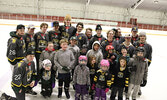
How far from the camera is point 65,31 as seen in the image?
372 centimetres

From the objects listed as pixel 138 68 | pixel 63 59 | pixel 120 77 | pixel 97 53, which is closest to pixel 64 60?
pixel 63 59

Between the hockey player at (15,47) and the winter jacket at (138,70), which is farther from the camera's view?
the winter jacket at (138,70)

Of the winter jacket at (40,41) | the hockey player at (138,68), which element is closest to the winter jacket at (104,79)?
the hockey player at (138,68)

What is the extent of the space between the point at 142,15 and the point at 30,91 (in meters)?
16.2

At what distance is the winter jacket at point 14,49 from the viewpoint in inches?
101

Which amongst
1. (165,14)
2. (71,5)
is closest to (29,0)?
(71,5)

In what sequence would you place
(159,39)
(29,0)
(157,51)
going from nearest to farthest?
(157,51) < (159,39) < (29,0)

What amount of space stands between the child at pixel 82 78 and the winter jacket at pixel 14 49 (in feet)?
4.27

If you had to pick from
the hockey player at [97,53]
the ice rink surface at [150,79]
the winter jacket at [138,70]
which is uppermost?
the hockey player at [97,53]

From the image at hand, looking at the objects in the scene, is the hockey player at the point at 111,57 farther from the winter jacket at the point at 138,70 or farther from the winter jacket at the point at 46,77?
the winter jacket at the point at 46,77

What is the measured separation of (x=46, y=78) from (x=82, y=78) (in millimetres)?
864

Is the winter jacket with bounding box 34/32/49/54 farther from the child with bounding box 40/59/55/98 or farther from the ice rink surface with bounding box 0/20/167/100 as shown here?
the ice rink surface with bounding box 0/20/167/100

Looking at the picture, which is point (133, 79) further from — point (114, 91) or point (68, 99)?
point (68, 99)

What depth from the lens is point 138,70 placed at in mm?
2748
